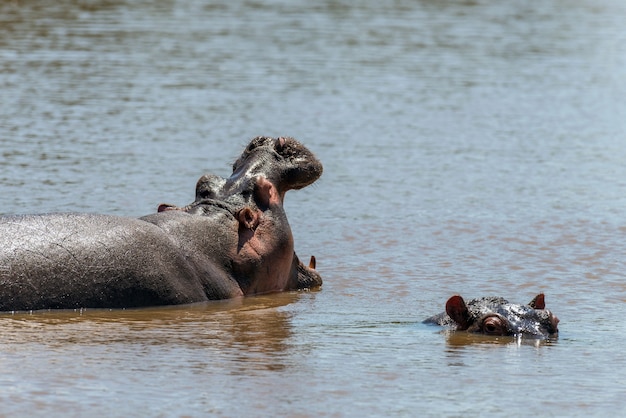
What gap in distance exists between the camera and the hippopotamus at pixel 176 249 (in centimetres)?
764

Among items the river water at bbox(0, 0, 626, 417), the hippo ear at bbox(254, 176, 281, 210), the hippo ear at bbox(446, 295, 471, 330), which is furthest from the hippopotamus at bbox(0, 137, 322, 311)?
the hippo ear at bbox(446, 295, 471, 330)

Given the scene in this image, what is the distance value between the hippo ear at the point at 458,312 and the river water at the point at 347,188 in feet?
0.36

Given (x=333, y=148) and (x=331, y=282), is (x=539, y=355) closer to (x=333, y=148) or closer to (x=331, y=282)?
(x=331, y=282)

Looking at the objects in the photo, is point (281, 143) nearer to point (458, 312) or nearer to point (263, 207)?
point (263, 207)

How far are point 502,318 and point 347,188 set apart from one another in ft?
17.0

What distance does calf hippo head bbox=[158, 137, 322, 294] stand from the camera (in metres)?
8.41

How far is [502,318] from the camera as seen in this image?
7246 mm

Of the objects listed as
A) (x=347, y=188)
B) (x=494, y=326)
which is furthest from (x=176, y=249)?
(x=347, y=188)

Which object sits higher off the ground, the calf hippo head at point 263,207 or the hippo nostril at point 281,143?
the hippo nostril at point 281,143

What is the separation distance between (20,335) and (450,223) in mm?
4706

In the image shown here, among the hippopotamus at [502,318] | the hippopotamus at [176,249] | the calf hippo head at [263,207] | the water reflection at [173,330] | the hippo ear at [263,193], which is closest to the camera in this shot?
the water reflection at [173,330]

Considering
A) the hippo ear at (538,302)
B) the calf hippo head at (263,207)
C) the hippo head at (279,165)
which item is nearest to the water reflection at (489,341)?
the hippo ear at (538,302)

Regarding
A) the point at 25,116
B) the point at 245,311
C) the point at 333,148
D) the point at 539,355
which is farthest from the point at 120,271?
the point at 25,116

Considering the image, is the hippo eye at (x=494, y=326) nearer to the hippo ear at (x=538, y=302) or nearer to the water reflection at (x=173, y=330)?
the hippo ear at (x=538, y=302)
